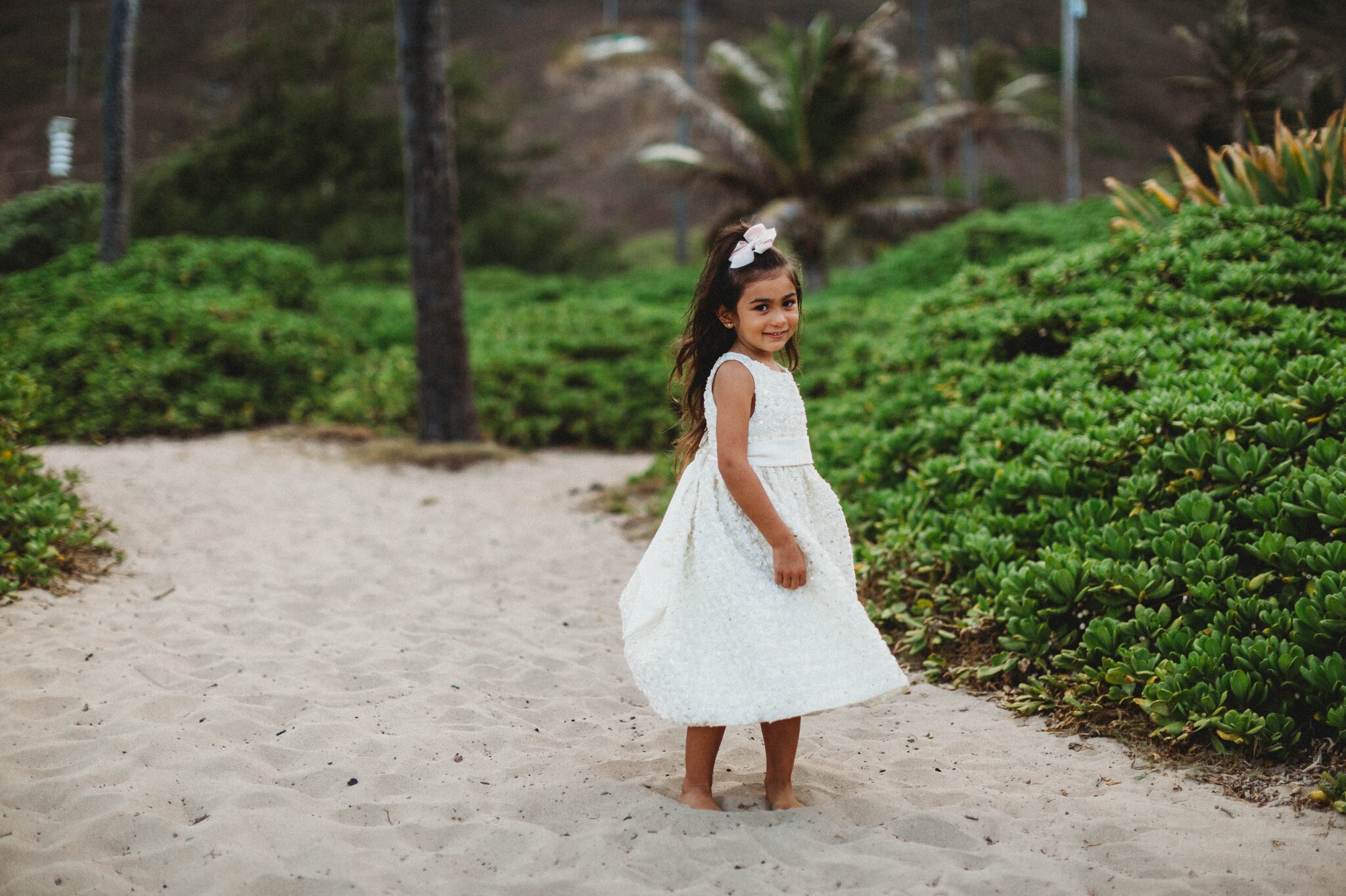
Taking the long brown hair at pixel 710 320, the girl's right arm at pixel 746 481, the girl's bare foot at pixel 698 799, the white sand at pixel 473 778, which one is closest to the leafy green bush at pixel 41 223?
the white sand at pixel 473 778

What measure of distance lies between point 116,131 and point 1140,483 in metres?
12.5

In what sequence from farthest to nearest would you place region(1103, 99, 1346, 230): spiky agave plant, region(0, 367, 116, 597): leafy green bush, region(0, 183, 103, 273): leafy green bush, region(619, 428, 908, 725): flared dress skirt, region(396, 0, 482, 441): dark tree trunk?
region(0, 183, 103, 273): leafy green bush
region(396, 0, 482, 441): dark tree trunk
region(1103, 99, 1346, 230): spiky agave plant
region(0, 367, 116, 597): leafy green bush
region(619, 428, 908, 725): flared dress skirt

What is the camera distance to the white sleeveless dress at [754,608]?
2508 mm

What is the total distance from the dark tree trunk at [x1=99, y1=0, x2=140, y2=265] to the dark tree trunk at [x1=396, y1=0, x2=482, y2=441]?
5.17 meters

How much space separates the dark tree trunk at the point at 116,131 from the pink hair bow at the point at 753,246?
1134cm

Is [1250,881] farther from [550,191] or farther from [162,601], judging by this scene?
[550,191]

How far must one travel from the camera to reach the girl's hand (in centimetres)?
253

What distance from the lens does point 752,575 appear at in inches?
102

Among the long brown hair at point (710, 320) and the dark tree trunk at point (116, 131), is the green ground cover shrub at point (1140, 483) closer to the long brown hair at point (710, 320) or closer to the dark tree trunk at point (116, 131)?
the long brown hair at point (710, 320)

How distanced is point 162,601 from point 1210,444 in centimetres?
501

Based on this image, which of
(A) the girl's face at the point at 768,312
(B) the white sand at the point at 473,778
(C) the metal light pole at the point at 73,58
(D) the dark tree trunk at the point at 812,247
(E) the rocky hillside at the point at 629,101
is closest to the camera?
(B) the white sand at the point at 473,778

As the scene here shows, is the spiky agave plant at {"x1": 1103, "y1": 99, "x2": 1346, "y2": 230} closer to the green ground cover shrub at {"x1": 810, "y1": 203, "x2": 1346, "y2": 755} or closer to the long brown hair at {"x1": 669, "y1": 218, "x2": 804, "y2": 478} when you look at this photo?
the green ground cover shrub at {"x1": 810, "y1": 203, "x2": 1346, "y2": 755}

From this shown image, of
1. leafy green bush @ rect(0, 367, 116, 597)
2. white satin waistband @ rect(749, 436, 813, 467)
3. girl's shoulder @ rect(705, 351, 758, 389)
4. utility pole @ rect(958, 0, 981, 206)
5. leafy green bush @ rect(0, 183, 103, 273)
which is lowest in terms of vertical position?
leafy green bush @ rect(0, 367, 116, 597)

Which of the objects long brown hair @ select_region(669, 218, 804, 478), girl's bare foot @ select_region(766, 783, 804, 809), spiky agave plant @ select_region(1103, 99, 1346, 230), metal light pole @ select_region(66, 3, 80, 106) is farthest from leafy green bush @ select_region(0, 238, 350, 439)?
spiky agave plant @ select_region(1103, 99, 1346, 230)
